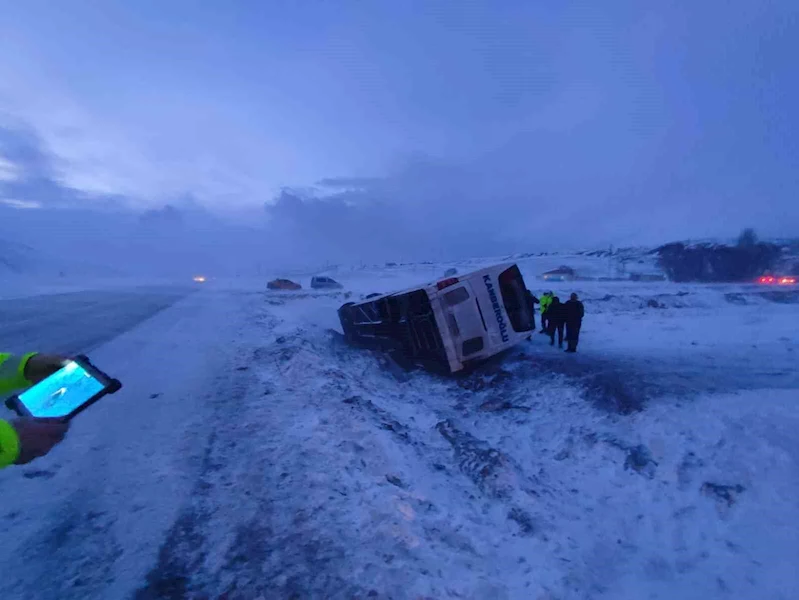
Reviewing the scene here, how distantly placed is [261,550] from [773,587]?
4.87 metres

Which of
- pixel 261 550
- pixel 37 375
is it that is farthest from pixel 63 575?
pixel 37 375

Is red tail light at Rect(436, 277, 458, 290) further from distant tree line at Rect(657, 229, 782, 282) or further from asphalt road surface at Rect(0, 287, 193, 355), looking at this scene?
distant tree line at Rect(657, 229, 782, 282)

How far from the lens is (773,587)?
Answer: 436 cm

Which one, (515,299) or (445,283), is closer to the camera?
(445,283)

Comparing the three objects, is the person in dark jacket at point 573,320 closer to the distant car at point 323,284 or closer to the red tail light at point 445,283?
the red tail light at point 445,283

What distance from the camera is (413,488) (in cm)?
552

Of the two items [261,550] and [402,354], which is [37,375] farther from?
[402,354]

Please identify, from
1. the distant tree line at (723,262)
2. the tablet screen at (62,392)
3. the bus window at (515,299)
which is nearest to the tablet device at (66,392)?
the tablet screen at (62,392)

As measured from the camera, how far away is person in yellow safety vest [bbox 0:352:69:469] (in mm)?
2301

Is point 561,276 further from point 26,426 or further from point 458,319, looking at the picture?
point 26,426

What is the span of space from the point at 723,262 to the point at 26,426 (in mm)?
66070

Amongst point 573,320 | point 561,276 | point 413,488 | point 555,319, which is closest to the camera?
point 413,488

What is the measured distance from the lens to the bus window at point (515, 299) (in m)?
11.5

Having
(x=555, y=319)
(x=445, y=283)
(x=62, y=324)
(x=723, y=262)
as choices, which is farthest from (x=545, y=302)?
(x=723, y=262)
